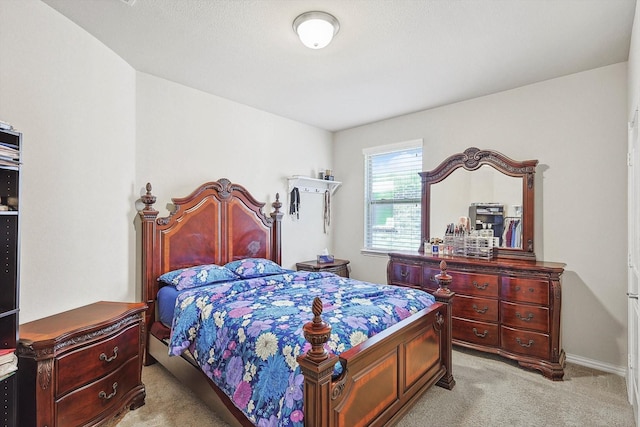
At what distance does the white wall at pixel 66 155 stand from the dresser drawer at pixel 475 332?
3.23m

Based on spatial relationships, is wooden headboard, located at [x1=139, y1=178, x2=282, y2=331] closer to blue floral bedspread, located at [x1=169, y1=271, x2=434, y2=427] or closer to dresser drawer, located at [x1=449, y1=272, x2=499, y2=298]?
blue floral bedspread, located at [x1=169, y1=271, x2=434, y2=427]

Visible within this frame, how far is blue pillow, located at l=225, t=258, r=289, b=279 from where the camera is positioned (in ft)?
11.1

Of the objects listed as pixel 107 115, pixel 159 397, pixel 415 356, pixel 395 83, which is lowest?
pixel 159 397

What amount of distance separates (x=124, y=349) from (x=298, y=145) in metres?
3.27

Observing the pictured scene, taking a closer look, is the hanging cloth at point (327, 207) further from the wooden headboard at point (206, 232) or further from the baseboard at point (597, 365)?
the baseboard at point (597, 365)

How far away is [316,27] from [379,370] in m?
2.23

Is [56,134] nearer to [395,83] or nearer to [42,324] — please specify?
[42,324]

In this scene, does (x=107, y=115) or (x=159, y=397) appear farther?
(x=107, y=115)

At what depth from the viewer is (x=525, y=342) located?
9.70ft

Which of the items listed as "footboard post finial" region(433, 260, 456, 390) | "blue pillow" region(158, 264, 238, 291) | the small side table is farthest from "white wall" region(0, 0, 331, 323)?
Answer: "footboard post finial" region(433, 260, 456, 390)

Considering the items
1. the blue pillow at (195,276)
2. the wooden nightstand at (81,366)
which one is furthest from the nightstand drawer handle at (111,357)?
the blue pillow at (195,276)

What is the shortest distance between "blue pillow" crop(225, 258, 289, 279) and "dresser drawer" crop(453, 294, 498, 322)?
1.91 meters

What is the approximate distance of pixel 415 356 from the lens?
2.24m

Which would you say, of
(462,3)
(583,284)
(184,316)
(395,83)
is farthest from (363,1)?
(583,284)
